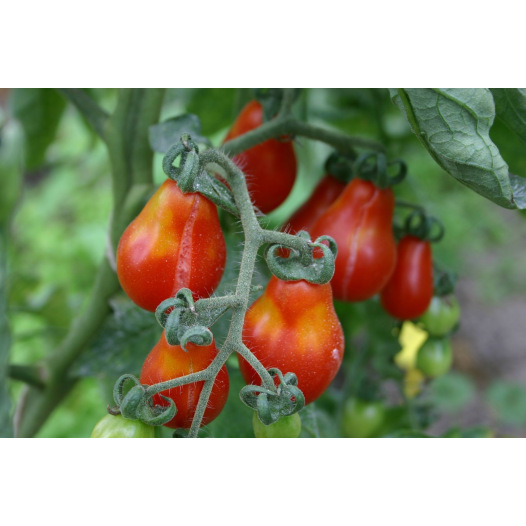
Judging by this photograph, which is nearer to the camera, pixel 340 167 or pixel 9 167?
pixel 9 167

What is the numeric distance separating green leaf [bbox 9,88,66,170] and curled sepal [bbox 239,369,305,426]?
2.65ft

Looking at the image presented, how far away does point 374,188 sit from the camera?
2.54ft

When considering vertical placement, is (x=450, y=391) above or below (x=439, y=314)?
below

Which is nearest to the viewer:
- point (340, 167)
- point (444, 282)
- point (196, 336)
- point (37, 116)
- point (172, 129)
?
point (196, 336)

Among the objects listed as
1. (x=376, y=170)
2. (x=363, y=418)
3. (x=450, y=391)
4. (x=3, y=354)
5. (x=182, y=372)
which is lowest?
A: (x=450, y=391)

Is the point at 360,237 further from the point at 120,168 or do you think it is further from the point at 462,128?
the point at 120,168

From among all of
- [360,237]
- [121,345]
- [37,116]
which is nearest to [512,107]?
[360,237]

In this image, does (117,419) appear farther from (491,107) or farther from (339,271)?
(491,107)

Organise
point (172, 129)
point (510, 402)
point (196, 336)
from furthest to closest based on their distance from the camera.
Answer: point (510, 402) → point (172, 129) → point (196, 336)

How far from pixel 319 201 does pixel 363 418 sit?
0.53 metres

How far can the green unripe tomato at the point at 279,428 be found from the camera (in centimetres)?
58

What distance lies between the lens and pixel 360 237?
0.74 m

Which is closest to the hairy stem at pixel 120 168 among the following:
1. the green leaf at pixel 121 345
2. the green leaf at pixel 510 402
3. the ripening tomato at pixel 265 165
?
the green leaf at pixel 121 345

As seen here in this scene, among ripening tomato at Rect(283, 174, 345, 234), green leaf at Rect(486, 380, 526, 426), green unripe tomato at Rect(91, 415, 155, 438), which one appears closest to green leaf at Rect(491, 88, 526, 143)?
ripening tomato at Rect(283, 174, 345, 234)
